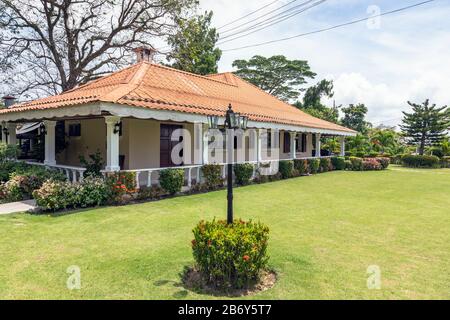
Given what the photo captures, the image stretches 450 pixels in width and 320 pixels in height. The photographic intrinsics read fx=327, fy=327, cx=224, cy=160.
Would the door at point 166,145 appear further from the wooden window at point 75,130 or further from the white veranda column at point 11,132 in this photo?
the white veranda column at point 11,132

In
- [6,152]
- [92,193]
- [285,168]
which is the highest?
[6,152]

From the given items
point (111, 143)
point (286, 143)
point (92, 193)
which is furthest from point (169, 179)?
point (286, 143)

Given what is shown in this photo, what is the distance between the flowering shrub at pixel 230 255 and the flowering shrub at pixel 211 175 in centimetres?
770

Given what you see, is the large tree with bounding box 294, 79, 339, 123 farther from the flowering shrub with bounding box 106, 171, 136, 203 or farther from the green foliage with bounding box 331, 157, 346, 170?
the flowering shrub with bounding box 106, 171, 136, 203

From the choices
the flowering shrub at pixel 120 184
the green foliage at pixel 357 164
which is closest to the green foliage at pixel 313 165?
the green foliage at pixel 357 164

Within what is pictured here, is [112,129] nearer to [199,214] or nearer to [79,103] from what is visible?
[79,103]

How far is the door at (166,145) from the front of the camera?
42.6 ft

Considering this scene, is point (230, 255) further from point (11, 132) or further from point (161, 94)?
point (11, 132)

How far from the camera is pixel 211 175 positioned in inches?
469

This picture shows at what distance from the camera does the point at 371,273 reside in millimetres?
4328

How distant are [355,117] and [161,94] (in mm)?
38487

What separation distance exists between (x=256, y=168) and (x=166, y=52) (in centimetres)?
1268
